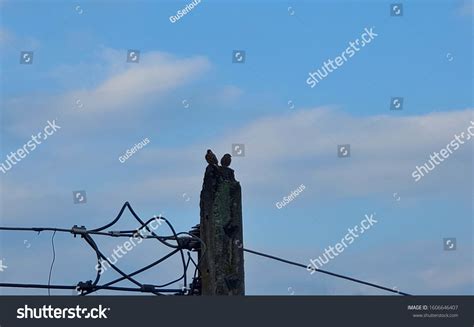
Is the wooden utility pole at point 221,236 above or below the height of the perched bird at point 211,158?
below

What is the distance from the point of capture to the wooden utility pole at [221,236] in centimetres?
990

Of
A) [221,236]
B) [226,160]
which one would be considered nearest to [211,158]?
[226,160]

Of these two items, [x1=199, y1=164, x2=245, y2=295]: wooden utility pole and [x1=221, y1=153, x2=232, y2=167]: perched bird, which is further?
[x1=221, y1=153, x2=232, y2=167]: perched bird

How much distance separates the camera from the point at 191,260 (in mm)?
10328

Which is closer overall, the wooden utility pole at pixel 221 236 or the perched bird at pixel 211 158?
the wooden utility pole at pixel 221 236

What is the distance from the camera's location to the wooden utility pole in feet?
32.5

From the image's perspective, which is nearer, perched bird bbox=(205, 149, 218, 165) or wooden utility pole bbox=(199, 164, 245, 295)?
wooden utility pole bbox=(199, 164, 245, 295)

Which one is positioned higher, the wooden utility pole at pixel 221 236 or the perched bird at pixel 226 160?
the perched bird at pixel 226 160

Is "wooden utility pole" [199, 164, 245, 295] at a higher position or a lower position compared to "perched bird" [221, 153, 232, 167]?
lower

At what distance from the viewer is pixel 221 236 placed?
32.6ft

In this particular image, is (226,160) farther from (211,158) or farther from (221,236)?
(221,236)
